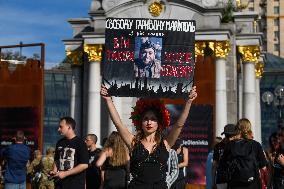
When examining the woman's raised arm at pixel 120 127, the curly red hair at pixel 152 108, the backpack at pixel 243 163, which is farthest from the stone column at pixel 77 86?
the curly red hair at pixel 152 108

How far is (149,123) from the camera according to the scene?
7.23 m

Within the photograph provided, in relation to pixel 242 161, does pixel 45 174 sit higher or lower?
lower

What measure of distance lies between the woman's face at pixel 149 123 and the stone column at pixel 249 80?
70.5 ft

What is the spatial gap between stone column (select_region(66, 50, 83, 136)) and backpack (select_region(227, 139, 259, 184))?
1895cm

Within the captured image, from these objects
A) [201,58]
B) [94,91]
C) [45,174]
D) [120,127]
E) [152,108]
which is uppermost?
[201,58]

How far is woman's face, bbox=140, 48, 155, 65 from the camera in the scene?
10.3m

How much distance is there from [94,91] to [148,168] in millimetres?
20661

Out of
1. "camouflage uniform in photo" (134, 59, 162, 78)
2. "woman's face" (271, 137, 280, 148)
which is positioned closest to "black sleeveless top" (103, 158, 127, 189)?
"camouflage uniform in photo" (134, 59, 162, 78)

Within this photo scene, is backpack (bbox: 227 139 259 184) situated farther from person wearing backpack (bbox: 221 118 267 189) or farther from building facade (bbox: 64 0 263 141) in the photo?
building facade (bbox: 64 0 263 141)

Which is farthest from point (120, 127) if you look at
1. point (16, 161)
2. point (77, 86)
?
point (77, 86)

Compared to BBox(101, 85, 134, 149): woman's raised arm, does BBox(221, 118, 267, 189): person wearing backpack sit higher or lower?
lower

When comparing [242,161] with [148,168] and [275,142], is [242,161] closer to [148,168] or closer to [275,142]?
[275,142]

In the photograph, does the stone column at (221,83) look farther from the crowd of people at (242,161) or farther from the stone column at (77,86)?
the crowd of people at (242,161)

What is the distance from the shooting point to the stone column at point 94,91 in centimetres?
2728
